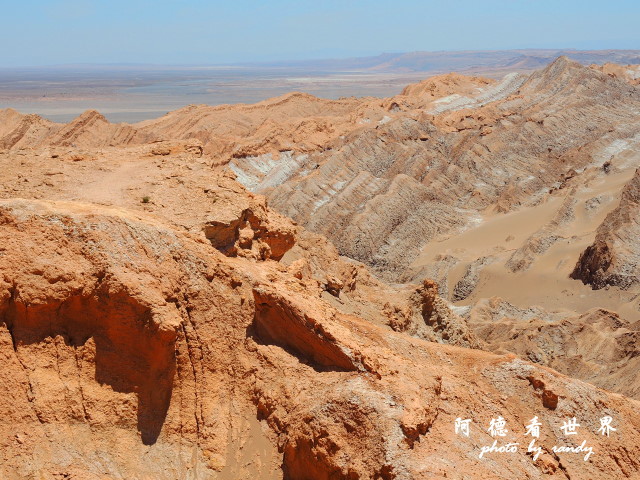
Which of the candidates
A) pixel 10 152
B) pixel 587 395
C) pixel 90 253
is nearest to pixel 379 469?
pixel 587 395

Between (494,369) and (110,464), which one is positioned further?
(494,369)

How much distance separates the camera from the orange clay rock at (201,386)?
6883mm

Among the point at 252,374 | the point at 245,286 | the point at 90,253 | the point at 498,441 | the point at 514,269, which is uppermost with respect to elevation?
the point at 90,253

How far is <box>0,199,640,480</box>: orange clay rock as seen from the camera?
688 centimetres

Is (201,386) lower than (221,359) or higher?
lower

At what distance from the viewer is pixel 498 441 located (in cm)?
747

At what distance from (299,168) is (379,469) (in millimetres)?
28733

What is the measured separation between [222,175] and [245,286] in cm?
319

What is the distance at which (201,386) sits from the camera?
769 centimetres

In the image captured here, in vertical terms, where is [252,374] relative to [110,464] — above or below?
above

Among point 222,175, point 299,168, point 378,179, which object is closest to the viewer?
point 222,175

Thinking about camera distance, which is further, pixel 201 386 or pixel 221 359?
pixel 221 359

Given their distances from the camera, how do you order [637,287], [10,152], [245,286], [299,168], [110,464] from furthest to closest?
[299,168] < [637,287] < [10,152] < [245,286] < [110,464]

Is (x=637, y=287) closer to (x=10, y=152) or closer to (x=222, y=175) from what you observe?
(x=222, y=175)
